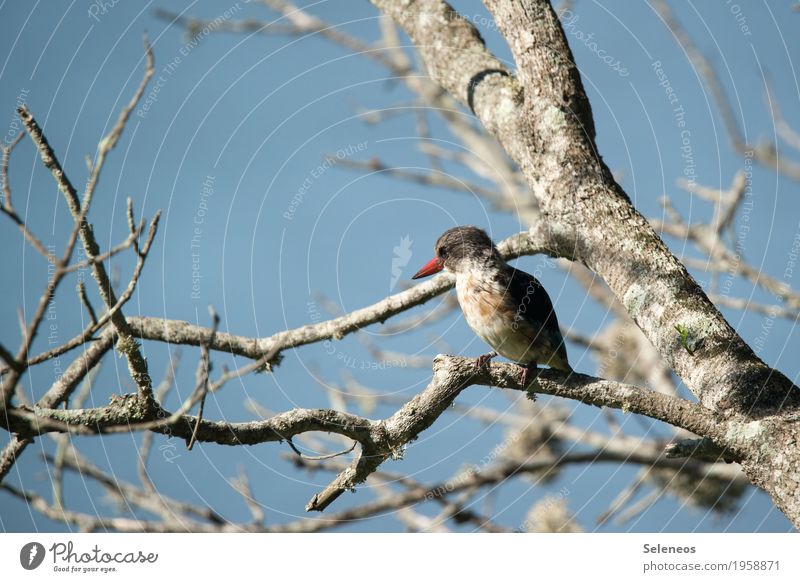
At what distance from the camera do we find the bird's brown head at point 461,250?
5.70 m

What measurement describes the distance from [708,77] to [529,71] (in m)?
2.16

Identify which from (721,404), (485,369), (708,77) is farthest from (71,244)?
(708,77)

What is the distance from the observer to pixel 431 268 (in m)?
5.98

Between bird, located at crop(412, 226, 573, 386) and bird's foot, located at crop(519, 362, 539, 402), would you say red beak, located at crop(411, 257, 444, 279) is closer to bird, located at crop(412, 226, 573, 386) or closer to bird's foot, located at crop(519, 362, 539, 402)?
bird, located at crop(412, 226, 573, 386)

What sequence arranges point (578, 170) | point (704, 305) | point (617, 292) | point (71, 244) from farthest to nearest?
point (578, 170), point (617, 292), point (704, 305), point (71, 244)

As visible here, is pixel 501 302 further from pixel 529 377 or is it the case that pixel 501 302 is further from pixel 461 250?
pixel 529 377

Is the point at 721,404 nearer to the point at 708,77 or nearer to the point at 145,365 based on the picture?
the point at 145,365

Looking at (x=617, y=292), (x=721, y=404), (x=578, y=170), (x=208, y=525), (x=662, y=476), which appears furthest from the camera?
(x=662, y=476)

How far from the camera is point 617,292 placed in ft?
14.7
